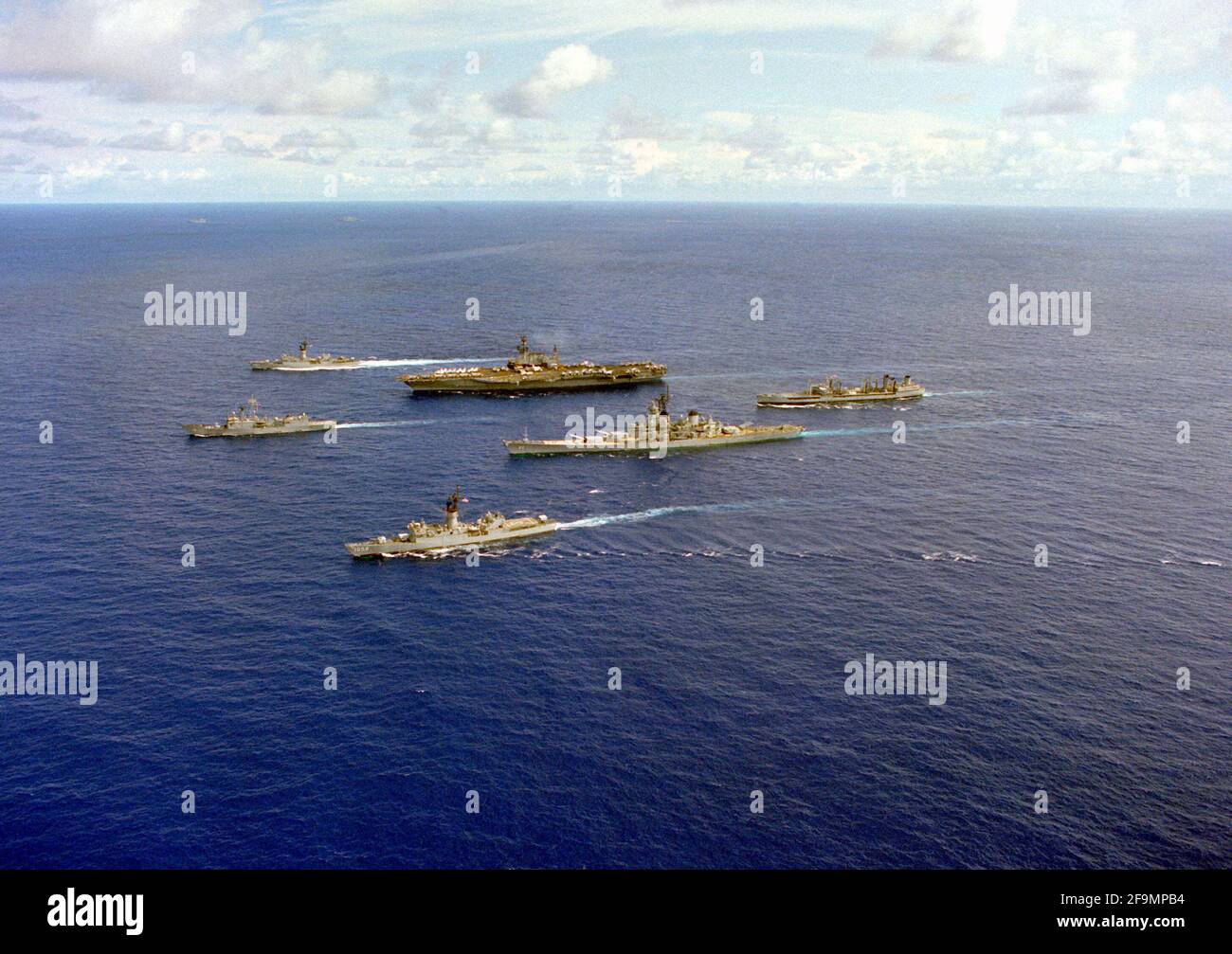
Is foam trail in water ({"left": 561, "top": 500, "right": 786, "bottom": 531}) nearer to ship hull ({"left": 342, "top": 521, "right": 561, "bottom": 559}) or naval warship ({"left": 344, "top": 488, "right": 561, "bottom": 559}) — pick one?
ship hull ({"left": 342, "top": 521, "right": 561, "bottom": 559})

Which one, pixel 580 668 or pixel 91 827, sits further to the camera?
pixel 580 668

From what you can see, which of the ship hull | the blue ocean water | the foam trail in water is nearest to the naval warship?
the ship hull

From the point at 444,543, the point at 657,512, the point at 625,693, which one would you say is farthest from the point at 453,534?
the point at 625,693

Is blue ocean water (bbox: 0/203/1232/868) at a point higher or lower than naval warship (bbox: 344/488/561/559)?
lower

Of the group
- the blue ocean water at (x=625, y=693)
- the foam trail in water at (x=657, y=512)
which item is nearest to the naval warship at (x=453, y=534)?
the blue ocean water at (x=625, y=693)

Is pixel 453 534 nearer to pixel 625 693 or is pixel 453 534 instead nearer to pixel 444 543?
pixel 444 543
